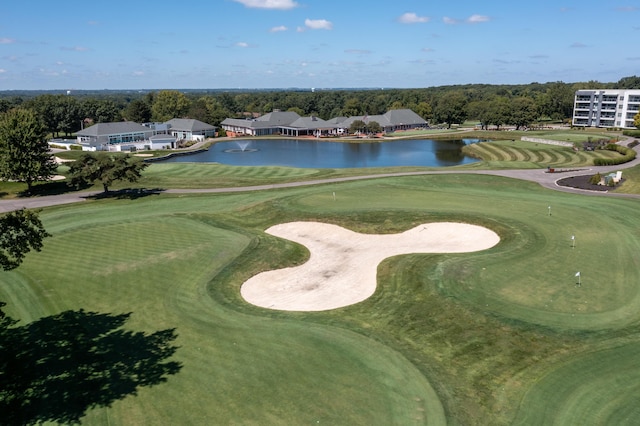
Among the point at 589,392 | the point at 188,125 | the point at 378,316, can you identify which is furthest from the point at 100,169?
the point at 188,125

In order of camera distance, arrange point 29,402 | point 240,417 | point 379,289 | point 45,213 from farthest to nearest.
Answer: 1. point 45,213
2. point 379,289
3. point 29,402
4. point 240,417

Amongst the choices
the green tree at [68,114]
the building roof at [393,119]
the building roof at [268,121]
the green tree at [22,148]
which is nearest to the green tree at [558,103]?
the building roof at [393,119]

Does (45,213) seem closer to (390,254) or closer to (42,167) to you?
(42,167)

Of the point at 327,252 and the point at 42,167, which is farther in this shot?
the point at 42,167

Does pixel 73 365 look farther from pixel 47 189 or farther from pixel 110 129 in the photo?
pixel 110 129

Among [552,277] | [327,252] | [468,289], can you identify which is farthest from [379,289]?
[552,277]

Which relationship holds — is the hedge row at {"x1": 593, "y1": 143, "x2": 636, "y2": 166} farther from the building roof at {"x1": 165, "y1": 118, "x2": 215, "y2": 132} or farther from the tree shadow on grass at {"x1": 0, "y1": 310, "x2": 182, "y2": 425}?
the building roof at {"x1": 165, "y1": 118, "x2": 215, "y2": 132}

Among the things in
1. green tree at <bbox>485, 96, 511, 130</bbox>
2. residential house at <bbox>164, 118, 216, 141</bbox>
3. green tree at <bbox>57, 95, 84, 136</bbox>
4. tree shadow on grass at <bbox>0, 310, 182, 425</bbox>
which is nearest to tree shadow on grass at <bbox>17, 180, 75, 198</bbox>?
tree shadow on grass at <bbox>0, 310, 182, 425</bbox>
